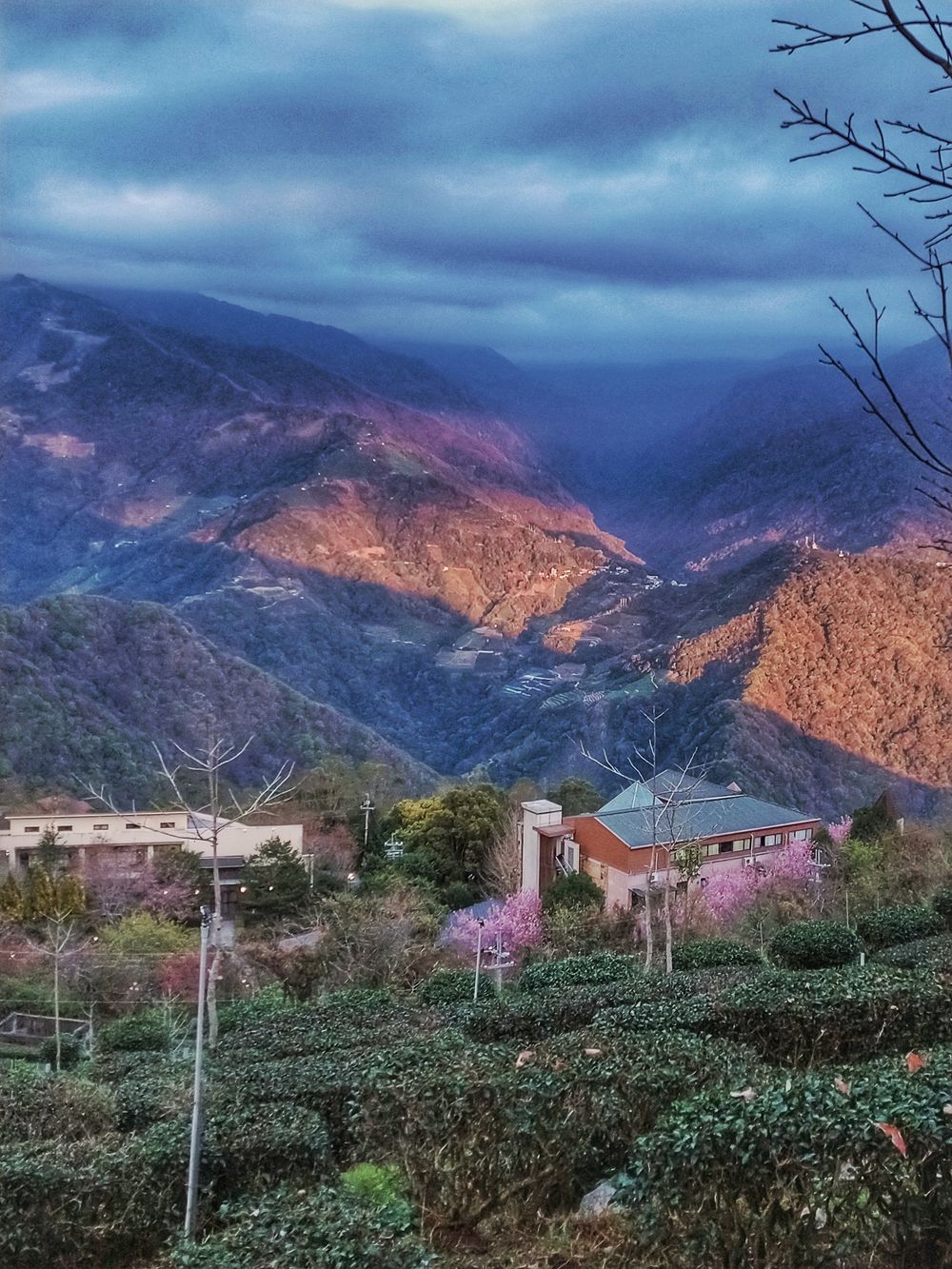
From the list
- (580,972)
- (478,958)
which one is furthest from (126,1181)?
(478,958)

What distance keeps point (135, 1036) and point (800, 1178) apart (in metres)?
3.63

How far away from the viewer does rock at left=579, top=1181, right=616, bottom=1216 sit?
5.90 feet

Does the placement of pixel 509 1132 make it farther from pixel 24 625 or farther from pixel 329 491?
pixel 329 491

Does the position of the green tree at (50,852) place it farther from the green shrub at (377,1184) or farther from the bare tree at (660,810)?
the green shrub at (377,1184)

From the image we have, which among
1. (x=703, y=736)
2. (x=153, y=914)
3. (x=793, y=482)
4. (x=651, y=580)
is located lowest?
(x=153, y=914)

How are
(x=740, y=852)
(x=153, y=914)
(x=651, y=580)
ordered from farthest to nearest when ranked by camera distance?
1. (x=651, y=580)
2. (x=740, y=852)
3. (x=153, y=914)

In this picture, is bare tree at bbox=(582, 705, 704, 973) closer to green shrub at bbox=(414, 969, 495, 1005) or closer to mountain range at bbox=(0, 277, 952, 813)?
mountain range at bbox=(0, 277, 952, 813)

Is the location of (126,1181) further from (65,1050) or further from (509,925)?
(509,925)

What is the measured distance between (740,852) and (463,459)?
389 centimetres

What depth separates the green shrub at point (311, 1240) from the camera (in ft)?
4.83

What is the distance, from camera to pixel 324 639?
8125 millimetres

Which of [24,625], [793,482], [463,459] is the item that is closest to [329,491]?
[463,459]

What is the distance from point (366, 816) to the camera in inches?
260

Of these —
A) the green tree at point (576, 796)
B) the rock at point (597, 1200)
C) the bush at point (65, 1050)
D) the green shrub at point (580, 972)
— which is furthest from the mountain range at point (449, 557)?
the rock at point (597, 1200)
